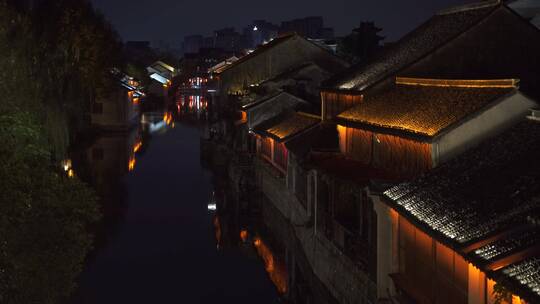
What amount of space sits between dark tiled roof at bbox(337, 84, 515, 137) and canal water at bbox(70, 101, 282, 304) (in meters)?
6.70

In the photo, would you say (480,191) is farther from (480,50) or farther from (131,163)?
(131,163)

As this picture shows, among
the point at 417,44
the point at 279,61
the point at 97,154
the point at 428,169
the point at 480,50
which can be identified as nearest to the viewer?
the point at 428,169

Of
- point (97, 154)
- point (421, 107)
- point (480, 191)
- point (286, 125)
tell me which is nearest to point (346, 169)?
point (421, 107)

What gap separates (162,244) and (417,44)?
12.9 m

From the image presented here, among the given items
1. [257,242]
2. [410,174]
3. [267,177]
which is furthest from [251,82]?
[410,174]

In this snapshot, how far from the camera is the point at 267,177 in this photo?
1329 inches

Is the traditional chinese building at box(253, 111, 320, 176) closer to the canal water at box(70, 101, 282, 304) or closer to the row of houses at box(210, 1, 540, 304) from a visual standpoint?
the row of houses at box(210, 1, 540, 304)

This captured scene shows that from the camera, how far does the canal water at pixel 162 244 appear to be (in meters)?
23.0

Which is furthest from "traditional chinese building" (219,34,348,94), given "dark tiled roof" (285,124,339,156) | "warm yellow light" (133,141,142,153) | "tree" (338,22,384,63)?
"dark tiled roof" (285,124,339,156)

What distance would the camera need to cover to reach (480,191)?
39.6 feet

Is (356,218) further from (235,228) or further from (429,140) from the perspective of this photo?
(235,228)

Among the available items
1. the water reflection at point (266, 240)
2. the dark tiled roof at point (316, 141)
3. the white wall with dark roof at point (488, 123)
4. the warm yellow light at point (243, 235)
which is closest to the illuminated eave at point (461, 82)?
the white wall with dark roof at point (488, 123)

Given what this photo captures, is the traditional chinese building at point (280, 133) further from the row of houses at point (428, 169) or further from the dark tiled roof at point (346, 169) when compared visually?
the dark tiled roof at point (346, 169)

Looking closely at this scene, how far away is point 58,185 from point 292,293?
9335 millimetres
